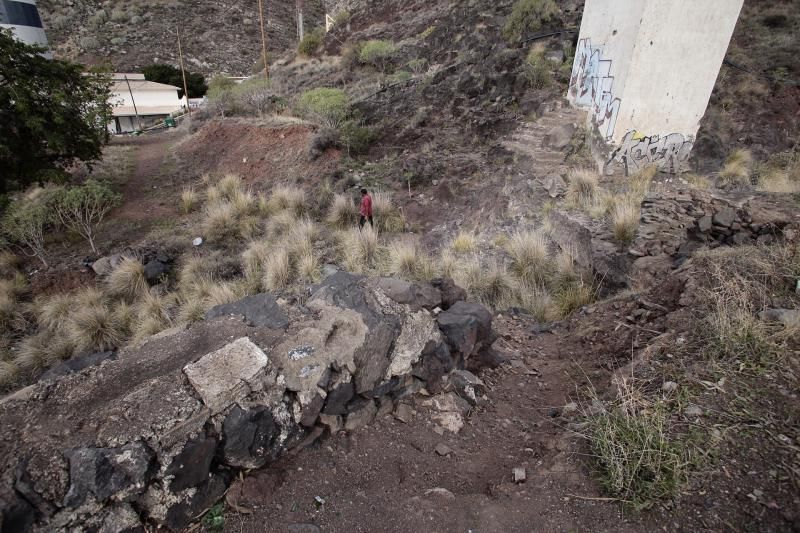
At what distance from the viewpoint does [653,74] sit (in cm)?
770

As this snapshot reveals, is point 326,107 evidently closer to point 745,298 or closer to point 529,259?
point 529,259

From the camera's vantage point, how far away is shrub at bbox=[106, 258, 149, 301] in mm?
7145

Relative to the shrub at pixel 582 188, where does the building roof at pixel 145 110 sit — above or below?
above

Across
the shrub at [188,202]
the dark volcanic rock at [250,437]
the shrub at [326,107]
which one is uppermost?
the shrub at [326,107]

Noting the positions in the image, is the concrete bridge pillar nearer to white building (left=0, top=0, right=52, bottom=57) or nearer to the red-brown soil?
the red-brown soil

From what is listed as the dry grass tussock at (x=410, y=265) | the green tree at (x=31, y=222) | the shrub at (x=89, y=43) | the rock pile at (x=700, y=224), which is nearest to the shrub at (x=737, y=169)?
the rock pile at (x=700, y=224)

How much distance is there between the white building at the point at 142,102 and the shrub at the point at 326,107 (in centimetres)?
1825

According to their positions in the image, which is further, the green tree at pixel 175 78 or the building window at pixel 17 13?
the green tree at pixel 175 78

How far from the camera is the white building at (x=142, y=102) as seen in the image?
2784 centimetres

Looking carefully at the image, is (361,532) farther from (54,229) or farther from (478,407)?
(54,229)

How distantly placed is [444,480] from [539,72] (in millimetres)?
12885

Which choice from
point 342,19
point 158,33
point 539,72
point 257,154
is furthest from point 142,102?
point 539,72

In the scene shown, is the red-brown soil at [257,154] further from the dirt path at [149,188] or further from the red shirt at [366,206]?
the red shirt at [366,206]

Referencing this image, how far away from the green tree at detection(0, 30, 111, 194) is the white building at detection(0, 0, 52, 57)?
11632 mm
